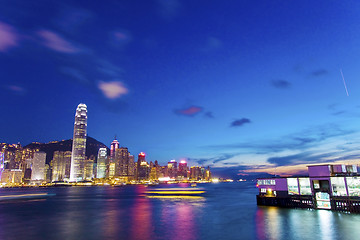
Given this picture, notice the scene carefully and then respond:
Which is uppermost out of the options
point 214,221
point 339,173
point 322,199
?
point 339,173

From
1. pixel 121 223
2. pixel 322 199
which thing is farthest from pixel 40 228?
pixel 322 199

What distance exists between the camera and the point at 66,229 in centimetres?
4581

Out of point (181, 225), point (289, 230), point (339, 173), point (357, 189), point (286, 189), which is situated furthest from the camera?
point (286, 189)

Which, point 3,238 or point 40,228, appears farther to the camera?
point 40,228

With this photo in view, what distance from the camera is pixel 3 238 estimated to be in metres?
39.4

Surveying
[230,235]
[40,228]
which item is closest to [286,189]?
[230,235]

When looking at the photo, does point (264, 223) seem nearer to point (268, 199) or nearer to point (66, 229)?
point (268, 199)

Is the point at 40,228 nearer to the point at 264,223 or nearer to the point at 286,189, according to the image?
the point at 264,223

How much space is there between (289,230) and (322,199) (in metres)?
22.5

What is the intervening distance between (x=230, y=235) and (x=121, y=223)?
23.9 m

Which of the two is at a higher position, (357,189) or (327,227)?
(357,189)

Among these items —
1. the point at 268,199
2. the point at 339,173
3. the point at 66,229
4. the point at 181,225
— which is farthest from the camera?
the point at 268,199

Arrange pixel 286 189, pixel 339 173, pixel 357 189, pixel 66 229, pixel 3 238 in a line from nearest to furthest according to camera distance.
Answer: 1. pixel 3 238
2. pixel 66 229
3. pixel 357 189
4. pixel 339 173
5. pixel 286 189

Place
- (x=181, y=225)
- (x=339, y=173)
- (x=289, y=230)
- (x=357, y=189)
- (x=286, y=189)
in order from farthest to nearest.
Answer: (x=286, y=189) → (x=339, y=173) → (x=357, y=189) → (x=181, y=225) → (x=289, y=230)
